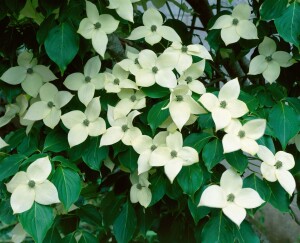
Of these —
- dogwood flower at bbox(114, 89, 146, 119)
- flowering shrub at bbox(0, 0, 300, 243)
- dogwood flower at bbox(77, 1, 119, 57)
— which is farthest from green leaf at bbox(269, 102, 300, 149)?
dogwood flower at bbox(77, 1, 119, 57)

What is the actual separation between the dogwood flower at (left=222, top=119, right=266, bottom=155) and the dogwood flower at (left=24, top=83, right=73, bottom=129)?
338 millimetres

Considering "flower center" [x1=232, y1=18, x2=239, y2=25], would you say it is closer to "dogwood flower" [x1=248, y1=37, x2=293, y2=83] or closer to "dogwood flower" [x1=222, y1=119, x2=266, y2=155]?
"dogwood flower" [x1=248, y1=37, x2=293, y2=83]

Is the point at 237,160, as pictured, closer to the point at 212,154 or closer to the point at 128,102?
the point at 212,154

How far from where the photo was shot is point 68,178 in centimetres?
104

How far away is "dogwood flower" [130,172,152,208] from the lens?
1.10 m

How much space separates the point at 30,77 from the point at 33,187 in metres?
0.26

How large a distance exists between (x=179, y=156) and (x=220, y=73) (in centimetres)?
38

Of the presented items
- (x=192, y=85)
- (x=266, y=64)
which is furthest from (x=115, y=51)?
(x=266, y=64)

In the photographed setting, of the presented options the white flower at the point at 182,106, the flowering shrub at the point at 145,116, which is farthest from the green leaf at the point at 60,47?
the white flower at the point at 182,106

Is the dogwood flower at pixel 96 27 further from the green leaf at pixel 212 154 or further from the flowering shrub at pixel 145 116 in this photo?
the green leaf at pixel 212 154

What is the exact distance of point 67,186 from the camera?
1033mm

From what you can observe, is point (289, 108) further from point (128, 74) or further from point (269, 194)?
point (128, 74)

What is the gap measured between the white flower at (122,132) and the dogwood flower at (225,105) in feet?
0.47

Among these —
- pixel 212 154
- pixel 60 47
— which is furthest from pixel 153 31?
pixel 212 154
